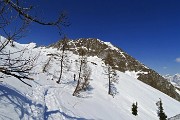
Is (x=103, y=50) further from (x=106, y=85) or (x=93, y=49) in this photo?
(x=106, y=85)

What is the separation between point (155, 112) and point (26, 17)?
58532 mm

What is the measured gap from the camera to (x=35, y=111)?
11.4m

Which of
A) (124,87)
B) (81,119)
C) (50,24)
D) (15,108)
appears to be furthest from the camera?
(124,87)

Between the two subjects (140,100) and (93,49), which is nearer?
(140,100)

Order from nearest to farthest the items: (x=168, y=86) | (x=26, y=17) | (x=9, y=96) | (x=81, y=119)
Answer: (x=26, y=17), (x=9, y=96), (x=81, y=119), (x=168, y=86)

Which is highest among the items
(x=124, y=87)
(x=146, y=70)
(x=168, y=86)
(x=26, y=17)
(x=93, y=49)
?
(x=93, y=49)

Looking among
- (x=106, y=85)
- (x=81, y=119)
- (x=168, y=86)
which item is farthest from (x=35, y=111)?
(x=168, y=86)

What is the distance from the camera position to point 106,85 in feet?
198

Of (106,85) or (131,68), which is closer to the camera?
(106,85)

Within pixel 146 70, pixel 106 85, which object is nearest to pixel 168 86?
pixel 146 70

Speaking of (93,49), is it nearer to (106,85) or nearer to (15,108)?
(106,85)

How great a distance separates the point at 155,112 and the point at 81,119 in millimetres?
48991

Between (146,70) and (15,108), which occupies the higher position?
(146,70)

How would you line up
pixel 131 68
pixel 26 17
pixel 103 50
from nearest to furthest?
1. pixel 26 17
2. pixel 131 68
3. pixel 103 50
